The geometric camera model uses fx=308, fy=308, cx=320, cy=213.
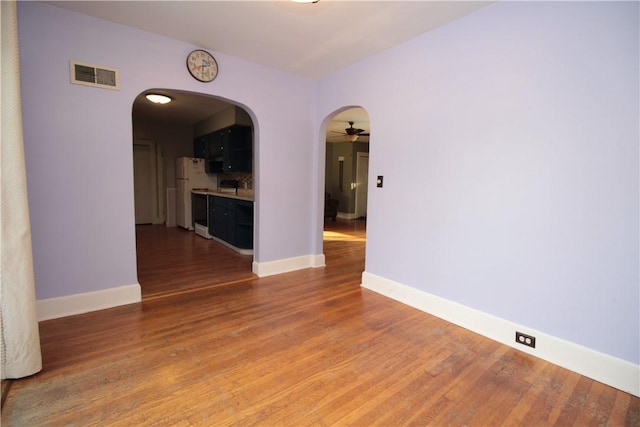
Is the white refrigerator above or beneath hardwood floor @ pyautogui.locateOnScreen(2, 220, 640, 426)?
above

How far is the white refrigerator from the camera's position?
695 cm

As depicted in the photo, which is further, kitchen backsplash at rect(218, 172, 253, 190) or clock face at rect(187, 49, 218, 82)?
kitchen backsplash at rect(218, 172, 253, 190)

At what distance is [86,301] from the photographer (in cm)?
272

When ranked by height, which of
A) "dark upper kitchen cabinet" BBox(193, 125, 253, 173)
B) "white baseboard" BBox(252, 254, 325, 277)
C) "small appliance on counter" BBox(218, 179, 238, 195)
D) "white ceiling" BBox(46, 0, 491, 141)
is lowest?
"white baseboard" BBox(252, 254, 325, 277)

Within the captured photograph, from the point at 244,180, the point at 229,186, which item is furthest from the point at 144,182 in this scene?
the point at 244,180

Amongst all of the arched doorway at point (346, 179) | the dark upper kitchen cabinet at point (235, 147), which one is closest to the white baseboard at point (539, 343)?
the dark upper kitchen cabinet at point (235, 147)

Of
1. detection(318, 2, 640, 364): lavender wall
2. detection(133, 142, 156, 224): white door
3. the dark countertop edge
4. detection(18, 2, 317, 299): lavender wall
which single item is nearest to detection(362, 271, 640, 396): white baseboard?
detection(318, 2, 640, 364): lavender wall

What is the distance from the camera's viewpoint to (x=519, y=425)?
1537 mm

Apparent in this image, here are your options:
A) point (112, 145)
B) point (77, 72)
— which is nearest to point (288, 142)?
point (112, 145)

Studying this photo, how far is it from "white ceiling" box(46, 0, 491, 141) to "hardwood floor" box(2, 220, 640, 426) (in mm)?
2528

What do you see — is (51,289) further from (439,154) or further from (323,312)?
(439,154)

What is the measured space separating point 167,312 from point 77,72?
217cm

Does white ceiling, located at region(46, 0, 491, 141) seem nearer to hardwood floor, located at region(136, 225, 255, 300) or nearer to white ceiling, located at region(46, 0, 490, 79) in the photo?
white ceiling, located at region(46, 0, 490, 79)

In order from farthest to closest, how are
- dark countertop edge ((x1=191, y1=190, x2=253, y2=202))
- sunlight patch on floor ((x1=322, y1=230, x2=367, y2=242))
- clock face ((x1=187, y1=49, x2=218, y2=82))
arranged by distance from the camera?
sunlight patch on floor ((x1=322, y1=230, x2=367, y2=242)), dark countertop edge ((x1=191, y1=190, x2=253, y2=202)), clock face ((x1=187, y1=49, x2=218, y2=82))
